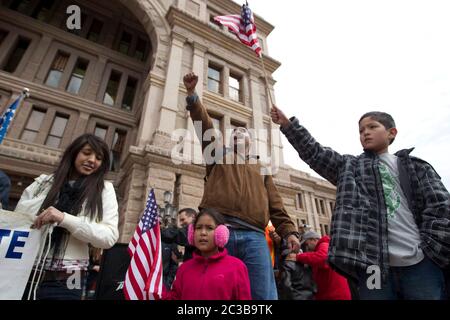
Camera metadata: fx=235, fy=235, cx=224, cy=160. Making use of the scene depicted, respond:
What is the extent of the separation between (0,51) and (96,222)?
15751 mm

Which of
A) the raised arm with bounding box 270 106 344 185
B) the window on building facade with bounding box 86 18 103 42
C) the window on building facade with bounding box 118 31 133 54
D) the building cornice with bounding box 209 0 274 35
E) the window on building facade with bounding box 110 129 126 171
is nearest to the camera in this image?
the raised arm with bounding box 270 106 344 185

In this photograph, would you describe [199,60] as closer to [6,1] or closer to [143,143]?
[143,143]

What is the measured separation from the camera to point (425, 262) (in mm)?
1582

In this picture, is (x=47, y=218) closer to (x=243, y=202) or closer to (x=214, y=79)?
(x=243, y=202)

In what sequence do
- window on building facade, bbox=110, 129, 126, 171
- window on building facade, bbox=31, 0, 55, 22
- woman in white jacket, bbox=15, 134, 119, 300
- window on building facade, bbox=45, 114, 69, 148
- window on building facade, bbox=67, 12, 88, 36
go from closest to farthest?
woman in white jacket, bbox=15, 134, 119, 300 < window on building facade, bbox=45, 114, 69, 148 < window on building facade, bbox=110, 129, 126, 171 < window on building facade, bbox=31, 0, 55, 22 < window on building facade, bbox=67, 12, 88, 36

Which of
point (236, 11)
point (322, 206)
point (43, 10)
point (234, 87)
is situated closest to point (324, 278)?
point (234, 87)

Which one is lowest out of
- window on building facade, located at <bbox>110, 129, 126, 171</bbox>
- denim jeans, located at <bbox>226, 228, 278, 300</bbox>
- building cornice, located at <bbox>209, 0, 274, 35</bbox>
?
denim jeans, located at <bbox>226, 228, 278, 300</bbox>

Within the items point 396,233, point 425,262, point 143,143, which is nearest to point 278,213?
point 396,233

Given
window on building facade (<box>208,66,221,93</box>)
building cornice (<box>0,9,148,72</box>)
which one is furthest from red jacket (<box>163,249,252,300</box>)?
building cornice (<box>0,9,148,72</box>)

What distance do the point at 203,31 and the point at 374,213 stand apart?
14356mm

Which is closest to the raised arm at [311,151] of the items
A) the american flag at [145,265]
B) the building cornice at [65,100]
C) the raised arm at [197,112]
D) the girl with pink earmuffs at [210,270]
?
the raised arm at [197,112]

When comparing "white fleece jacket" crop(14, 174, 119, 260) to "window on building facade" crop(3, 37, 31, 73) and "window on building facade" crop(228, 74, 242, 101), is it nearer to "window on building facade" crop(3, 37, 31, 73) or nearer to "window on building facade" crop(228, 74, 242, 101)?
"window on building facade" crop(228, 74, 242, 101)

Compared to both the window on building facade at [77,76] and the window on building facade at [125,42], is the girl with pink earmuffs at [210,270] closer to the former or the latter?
Answer: the window on building facade at [77,76]

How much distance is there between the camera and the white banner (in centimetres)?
143
